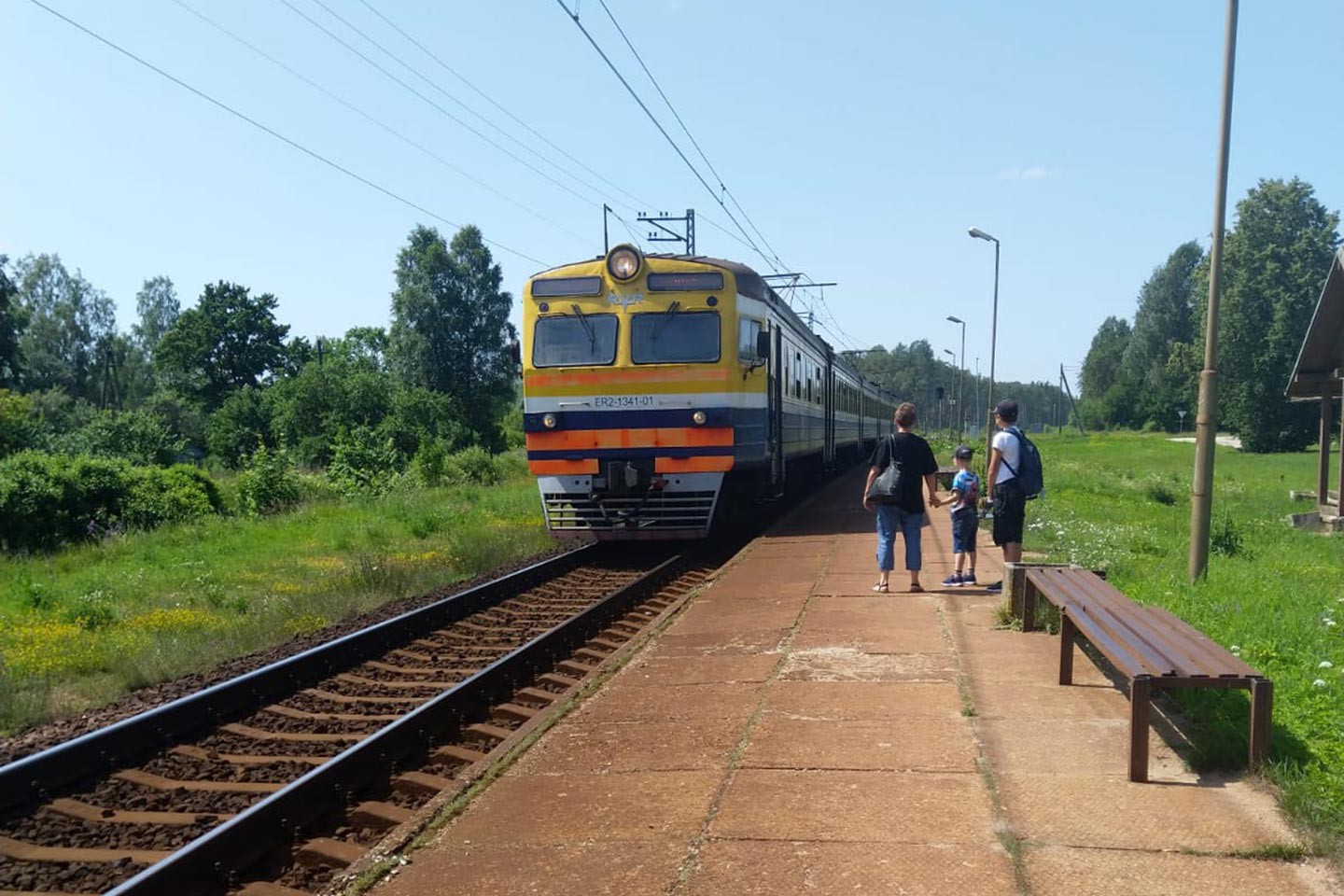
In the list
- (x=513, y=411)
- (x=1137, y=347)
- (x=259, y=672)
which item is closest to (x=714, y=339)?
(x=259, y=672)

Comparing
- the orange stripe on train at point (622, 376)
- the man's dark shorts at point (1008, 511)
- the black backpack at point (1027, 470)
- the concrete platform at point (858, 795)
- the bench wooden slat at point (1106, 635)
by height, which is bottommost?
the concrete platform at point (858, 795)

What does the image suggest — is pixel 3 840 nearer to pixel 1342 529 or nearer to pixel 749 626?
pixel 749 626

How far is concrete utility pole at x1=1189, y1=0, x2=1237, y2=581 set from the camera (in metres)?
8.90

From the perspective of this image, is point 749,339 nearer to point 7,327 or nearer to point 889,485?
point 889,485

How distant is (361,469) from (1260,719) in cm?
3160

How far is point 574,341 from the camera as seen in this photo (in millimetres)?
13633

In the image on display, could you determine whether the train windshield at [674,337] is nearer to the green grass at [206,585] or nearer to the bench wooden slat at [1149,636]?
the green grass at [206,585]

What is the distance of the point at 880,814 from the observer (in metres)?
4.20

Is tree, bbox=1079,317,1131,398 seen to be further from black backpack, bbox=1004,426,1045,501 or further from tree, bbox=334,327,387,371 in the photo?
black backpack, bbox=1004,426,1045,501

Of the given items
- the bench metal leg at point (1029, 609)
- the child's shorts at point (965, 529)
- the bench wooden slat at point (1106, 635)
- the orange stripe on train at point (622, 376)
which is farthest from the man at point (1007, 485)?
the orange stripe on train at point (622, 376)

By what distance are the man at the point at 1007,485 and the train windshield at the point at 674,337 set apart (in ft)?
15.6

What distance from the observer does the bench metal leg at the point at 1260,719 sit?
14.4 feet

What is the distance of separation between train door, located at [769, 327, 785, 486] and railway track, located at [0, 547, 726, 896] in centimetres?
637

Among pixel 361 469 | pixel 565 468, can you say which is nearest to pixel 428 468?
pixel 361 469
